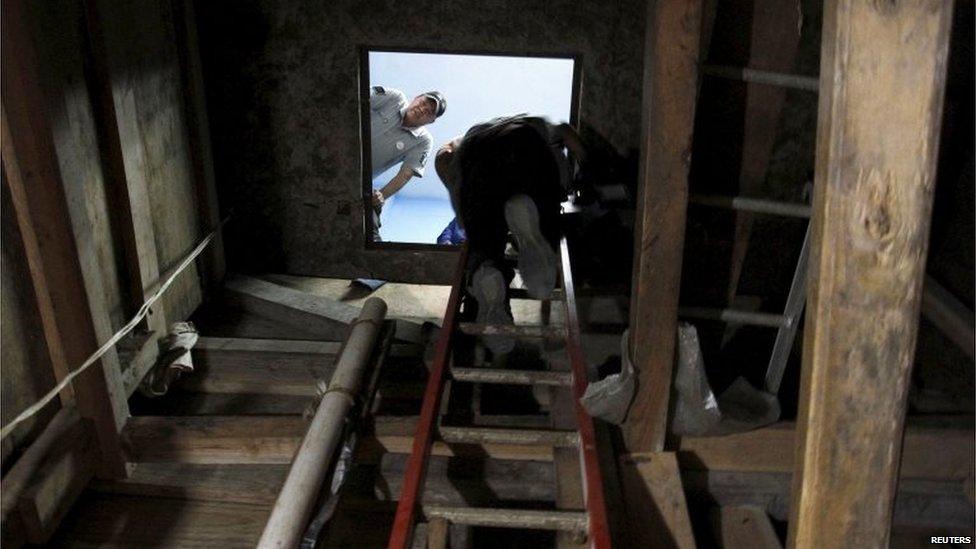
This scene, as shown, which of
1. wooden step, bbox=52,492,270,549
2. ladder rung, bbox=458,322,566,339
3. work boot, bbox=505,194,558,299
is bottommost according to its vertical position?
→ wooden step, bbox=52,492,270,549

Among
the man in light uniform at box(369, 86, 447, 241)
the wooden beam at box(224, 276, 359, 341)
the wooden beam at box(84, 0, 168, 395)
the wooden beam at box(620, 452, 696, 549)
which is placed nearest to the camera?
the wooden beam at box(620, 452, 696, 549)

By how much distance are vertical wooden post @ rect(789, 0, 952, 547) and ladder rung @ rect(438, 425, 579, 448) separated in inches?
40.7

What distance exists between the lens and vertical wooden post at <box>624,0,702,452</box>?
1.76 meters

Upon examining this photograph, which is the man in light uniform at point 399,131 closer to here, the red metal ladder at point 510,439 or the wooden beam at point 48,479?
the red metal ladder at point 510,439

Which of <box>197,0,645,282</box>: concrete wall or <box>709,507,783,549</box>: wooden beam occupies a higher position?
<box>197,0,645,282</box>: concrete wall

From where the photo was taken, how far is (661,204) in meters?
1.90

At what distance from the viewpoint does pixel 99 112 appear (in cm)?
267

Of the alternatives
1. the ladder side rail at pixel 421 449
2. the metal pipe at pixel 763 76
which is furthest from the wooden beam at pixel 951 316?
the ladder side rail at pixel 421 449

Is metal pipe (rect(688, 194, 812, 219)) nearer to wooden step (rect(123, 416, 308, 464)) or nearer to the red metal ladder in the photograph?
the red metal ladder

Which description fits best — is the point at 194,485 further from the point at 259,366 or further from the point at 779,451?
Result: the point at 779,451

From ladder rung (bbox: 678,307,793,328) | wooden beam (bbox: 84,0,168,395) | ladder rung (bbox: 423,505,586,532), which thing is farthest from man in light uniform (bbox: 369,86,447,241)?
ladder rung (bbox: 423,505,586,532)

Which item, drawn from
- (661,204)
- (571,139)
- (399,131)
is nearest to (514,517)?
(661,204)

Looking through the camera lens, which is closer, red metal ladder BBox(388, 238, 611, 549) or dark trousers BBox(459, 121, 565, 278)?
red metal ladder BBox(388, 238, 611, 549)

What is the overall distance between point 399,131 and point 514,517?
434cm
